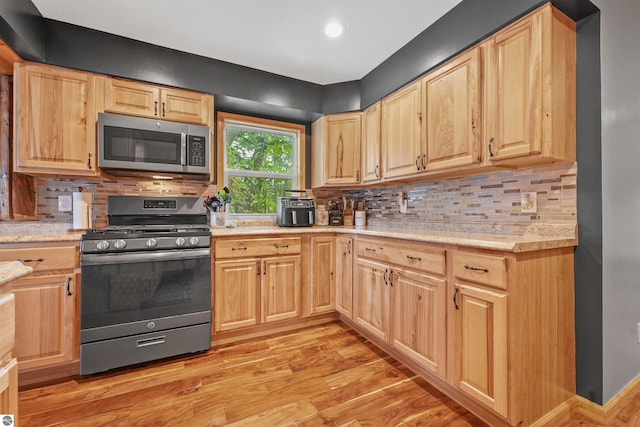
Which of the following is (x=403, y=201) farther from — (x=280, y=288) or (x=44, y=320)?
(x=44, y=320)

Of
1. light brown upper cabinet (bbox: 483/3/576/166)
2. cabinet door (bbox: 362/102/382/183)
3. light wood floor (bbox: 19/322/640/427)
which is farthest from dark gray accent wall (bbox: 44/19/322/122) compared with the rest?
light wood floor (bbox: 19/322/640/427)

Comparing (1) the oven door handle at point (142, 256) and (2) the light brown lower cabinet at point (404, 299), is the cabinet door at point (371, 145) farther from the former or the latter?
(1) the oven door handle at point (142, 256)

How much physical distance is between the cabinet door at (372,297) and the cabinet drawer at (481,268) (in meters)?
0.61

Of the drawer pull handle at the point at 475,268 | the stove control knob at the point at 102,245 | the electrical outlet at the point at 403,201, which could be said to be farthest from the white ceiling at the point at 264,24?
the drawer pull handle at the point at 475,268

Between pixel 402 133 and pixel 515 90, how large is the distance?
91 centimetres

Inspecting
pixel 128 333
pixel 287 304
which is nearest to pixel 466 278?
pixel 287 304

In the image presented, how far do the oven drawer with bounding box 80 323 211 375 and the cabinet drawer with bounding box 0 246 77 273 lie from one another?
546mm

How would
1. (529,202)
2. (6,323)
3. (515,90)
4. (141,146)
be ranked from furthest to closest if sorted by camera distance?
(141,146)
(529,202)
(515,90)
(6,323)

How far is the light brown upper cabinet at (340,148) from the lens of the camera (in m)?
2.95

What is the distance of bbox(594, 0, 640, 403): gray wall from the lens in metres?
1.48

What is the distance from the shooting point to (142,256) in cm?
199

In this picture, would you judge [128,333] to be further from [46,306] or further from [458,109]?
[458,109]

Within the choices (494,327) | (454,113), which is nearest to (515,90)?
(454,113)

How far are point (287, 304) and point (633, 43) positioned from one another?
2.88m
